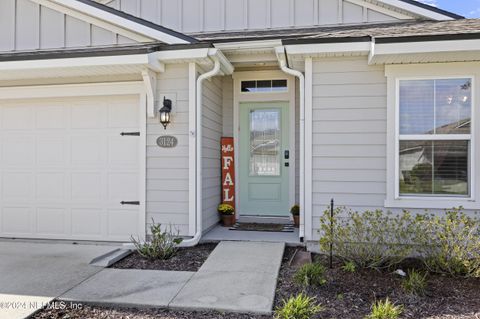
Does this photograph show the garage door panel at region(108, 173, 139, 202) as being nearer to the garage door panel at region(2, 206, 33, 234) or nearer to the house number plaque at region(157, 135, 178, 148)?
the house number plaque at region(157, 135, 178, 148)

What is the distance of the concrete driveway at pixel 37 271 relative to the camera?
3490 mm

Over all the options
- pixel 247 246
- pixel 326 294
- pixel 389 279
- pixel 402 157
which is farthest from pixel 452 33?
pixel 247 246

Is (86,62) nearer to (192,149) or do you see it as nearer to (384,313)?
(192,149)

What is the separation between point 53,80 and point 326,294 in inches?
186

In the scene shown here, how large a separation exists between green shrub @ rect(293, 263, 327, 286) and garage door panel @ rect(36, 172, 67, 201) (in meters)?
3.77

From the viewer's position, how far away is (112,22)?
5344 mm

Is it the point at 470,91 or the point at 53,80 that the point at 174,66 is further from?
the point at 470,91

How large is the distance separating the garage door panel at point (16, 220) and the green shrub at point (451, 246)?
542cm

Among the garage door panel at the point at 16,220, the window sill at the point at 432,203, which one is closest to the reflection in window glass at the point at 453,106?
the window sill at the point at 432,203

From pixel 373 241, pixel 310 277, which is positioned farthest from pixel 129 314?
pixel 373 241

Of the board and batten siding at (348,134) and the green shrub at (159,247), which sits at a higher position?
the board and batten siding at (348,134)

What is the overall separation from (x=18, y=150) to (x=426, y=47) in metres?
5.82

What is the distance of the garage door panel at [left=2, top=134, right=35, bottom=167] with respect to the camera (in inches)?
231

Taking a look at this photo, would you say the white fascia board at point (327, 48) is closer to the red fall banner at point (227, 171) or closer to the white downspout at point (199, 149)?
the white downspout at point (199, 149)
